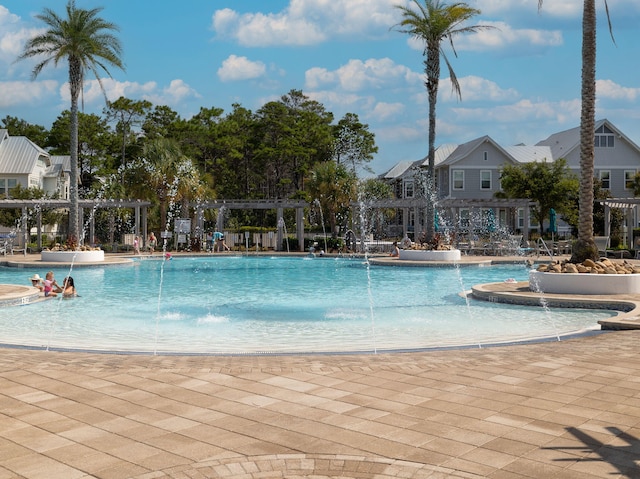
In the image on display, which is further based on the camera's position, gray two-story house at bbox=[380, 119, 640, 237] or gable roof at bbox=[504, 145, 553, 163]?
gable roof at bbox=[504, 145, 553, 163]

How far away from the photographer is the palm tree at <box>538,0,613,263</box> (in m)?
16.3

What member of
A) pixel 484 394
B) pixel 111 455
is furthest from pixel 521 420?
pixel 111 455

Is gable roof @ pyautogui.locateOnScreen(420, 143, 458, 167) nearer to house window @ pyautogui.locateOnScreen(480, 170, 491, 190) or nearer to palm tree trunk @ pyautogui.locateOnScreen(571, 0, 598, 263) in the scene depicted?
house window @ pyautogui.locateOnScreen(480, 170, 491, 190)

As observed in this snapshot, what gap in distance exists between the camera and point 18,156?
174ft

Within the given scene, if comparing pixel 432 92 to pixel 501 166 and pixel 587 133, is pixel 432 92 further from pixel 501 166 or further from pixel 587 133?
pixel 501 166

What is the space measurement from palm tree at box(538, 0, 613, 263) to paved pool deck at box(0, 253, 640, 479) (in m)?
9.01

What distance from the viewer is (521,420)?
5.26 meters

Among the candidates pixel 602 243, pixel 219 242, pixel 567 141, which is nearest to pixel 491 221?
pixel 567 141

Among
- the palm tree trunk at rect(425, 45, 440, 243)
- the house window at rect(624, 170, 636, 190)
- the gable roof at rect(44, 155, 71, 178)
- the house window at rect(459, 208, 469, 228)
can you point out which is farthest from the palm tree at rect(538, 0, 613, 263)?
the gable roof at rect(44, 155, 71, 178)

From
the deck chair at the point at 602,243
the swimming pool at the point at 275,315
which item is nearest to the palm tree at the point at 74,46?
the swimming pool at the point at 275,315

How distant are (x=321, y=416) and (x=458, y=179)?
43244 millimetres

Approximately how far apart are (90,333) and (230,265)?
57.3ft

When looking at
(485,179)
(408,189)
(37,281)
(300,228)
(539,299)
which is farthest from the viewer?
(408,189)

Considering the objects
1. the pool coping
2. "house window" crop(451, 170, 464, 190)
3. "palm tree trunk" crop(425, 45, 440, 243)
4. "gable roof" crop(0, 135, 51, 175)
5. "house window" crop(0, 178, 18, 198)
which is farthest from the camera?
"house window" crop(0, 178, 18, 198)
